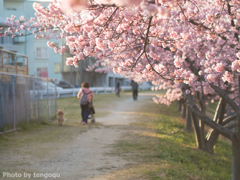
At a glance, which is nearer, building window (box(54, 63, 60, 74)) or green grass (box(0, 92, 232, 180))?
green grass (box(0, 92, 232, 180))

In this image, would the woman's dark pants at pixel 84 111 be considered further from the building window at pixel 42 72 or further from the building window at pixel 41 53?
the building window at pixel 41 53

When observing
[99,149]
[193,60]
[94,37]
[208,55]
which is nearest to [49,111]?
[99,149]

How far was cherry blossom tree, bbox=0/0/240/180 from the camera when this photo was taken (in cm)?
475

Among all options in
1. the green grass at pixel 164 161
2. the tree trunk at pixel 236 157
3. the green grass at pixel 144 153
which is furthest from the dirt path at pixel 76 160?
the tree trunk at pixel 236 157

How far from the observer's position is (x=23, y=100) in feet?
39.4

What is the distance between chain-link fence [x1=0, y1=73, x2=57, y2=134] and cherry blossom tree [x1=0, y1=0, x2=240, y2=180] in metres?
2.33

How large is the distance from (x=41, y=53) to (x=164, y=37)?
38168 mm

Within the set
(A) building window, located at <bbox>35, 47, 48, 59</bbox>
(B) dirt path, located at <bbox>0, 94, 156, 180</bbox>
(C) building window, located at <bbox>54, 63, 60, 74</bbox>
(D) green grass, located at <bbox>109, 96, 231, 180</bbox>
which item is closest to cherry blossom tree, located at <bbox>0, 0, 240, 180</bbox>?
(D) green grass, located at <bbox>109, 96, 231, 180</bbox>

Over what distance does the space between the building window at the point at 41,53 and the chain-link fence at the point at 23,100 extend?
27.8 metres

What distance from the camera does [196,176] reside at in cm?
719

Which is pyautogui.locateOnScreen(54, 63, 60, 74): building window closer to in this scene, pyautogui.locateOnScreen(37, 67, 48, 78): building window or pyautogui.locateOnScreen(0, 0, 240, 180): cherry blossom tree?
pyautogui.locateOnScreen(37, 67, 48, 78): building window

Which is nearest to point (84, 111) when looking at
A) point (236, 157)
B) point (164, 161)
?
point (164, 161)

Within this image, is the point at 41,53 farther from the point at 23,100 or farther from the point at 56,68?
the point at 23,100

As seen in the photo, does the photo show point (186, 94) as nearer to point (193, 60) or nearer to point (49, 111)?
point (193, 60)
